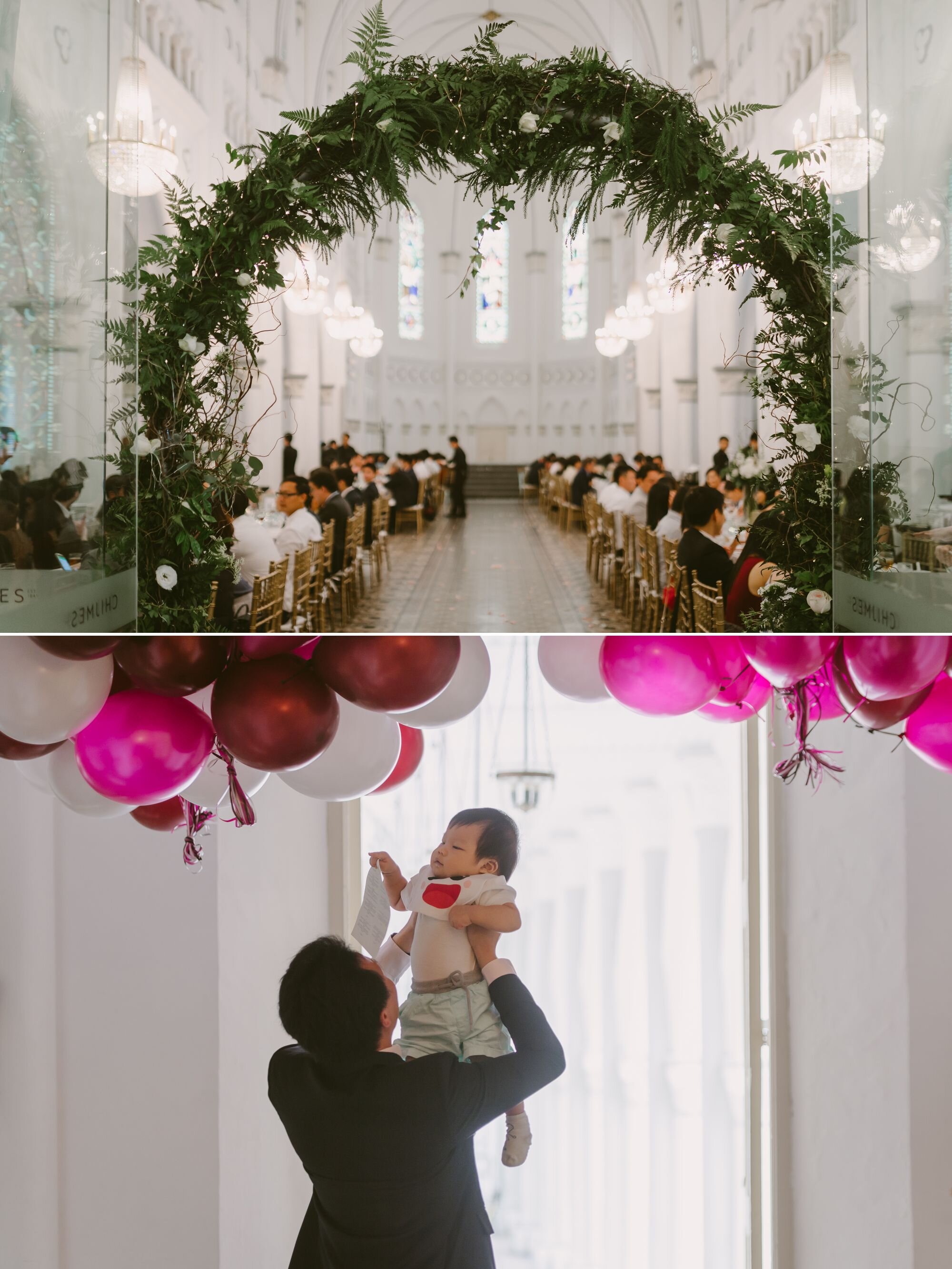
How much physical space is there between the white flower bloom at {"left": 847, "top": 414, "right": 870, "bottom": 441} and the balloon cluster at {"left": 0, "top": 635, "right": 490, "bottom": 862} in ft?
7.79

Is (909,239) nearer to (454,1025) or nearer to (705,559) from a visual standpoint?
(705,559)

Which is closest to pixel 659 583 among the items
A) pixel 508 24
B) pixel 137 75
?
pixel 508 24

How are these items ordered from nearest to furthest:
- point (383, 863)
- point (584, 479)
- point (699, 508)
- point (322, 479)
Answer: point (383, 863) → point (699, 508) → point (322, 479) → point (584, 479)

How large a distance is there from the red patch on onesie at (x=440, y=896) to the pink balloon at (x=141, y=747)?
47 centimetres

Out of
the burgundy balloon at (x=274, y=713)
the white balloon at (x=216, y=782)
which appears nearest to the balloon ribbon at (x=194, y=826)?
the white balloon at (x=216, y=782)

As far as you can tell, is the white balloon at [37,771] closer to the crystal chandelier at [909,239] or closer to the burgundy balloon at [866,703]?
the burgundy balloon at [866,703]

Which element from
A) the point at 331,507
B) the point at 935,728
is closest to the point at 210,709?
the point at 935,728

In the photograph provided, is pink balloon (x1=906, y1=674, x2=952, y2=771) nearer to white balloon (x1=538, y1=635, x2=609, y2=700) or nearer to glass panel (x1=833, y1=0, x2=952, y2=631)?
white balloon (x1=538, y1=635, x2=609, y2=700)

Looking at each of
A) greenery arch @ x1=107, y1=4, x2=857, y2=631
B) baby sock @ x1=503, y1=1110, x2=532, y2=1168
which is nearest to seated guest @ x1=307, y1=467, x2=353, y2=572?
greenery arch @ x1=107, y1=4, x2=857, y2=631

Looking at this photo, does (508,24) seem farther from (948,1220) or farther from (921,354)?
(948,1220)

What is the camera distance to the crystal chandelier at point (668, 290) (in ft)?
14.3

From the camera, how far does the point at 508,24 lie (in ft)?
12.7

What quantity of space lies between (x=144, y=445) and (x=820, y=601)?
2.66 metres

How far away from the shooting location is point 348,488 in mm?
6539
